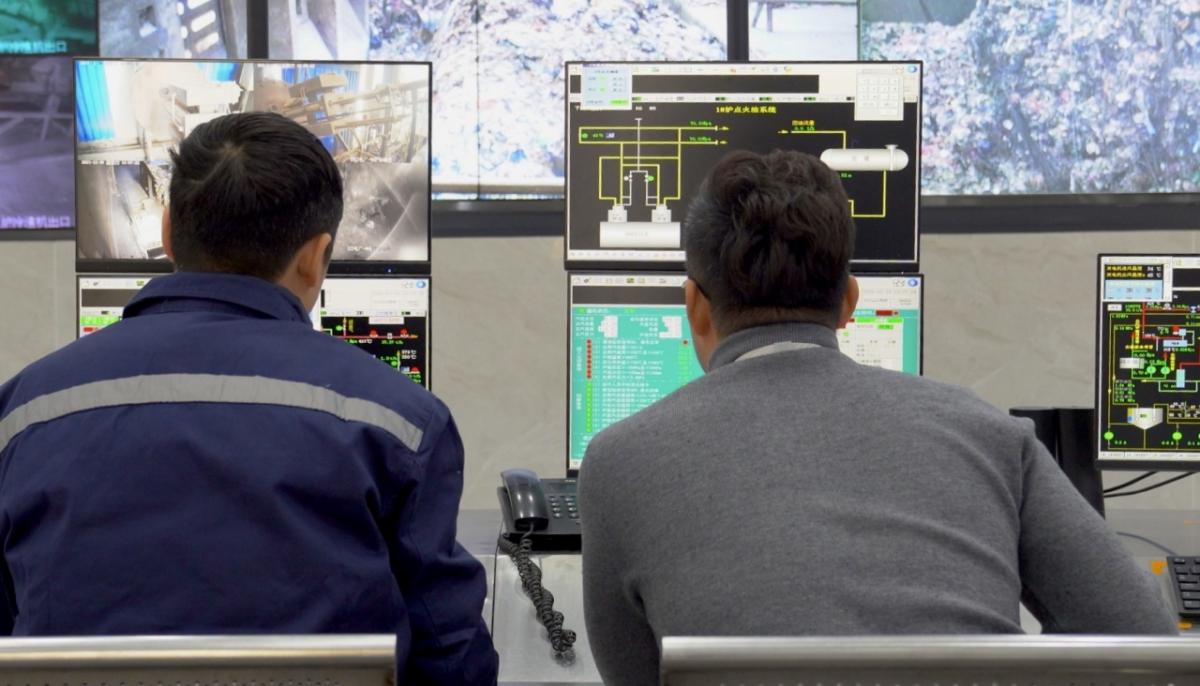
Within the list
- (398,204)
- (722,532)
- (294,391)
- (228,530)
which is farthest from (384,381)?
(398,204)

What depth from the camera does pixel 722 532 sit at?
3.92 ft

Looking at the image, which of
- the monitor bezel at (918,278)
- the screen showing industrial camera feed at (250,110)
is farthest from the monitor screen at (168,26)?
the monitor bezel at (918,278)

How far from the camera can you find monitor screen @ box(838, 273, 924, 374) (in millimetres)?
2262

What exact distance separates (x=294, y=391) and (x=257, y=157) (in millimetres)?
272

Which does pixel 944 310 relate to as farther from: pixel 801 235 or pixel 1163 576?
pixel 801 235

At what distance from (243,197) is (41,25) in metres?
2.70

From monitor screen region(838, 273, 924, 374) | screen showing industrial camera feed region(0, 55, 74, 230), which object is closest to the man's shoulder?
monitor screen region(838, 273, 924, 374)

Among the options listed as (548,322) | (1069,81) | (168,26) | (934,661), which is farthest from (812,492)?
(168,26)

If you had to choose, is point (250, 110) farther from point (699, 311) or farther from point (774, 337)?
point (774, 337)

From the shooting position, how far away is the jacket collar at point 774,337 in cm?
129

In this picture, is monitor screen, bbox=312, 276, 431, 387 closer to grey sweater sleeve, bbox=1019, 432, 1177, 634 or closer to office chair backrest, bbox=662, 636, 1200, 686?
grey sweater sleeve, bbox=1019, 432, 1177, 634

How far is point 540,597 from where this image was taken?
Answer: 1.90 meters

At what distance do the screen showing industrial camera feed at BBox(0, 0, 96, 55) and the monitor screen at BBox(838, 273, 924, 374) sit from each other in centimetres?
242

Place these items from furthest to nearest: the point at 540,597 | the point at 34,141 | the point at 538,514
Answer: the point at 34,141 → the point at 538,514 → the point at 540,597
